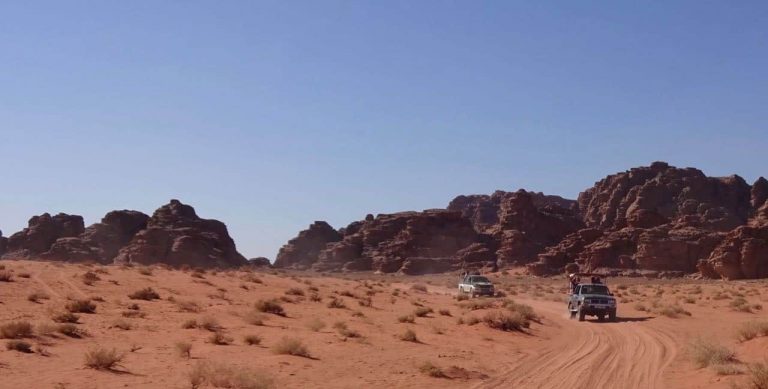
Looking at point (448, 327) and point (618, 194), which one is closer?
point (448, 327)

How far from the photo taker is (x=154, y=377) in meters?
12.1

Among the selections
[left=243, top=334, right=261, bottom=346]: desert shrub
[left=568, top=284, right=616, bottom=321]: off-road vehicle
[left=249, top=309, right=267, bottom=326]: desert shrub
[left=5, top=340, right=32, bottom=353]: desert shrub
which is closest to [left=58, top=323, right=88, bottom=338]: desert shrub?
[left=5, top=340, right=32, bottom=353]: desert shrub

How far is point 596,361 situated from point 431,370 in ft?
14.6

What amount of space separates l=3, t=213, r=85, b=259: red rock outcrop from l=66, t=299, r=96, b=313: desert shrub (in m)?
86.6

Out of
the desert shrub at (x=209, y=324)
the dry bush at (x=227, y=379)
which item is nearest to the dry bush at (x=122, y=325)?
the desert shrub at (x=209, y=324)

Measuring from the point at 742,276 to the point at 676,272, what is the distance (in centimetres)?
873

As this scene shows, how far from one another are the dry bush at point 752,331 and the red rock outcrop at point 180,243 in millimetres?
80725

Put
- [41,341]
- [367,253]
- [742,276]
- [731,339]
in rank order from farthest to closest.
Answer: [367,253], [742,276], [731,339], [41,341]

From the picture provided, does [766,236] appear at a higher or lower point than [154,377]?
higher

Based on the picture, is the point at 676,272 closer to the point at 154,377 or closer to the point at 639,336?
the point at 639,336

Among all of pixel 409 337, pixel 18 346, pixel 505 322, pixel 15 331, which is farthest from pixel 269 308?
pixel 18 346

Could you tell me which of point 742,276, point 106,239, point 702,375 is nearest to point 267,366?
point 702,375

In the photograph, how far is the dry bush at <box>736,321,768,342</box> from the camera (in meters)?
18.1

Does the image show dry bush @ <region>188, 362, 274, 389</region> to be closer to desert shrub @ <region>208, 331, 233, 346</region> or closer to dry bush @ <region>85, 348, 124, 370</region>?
dry bush @ <region>85, 348, 124, 370</region>
